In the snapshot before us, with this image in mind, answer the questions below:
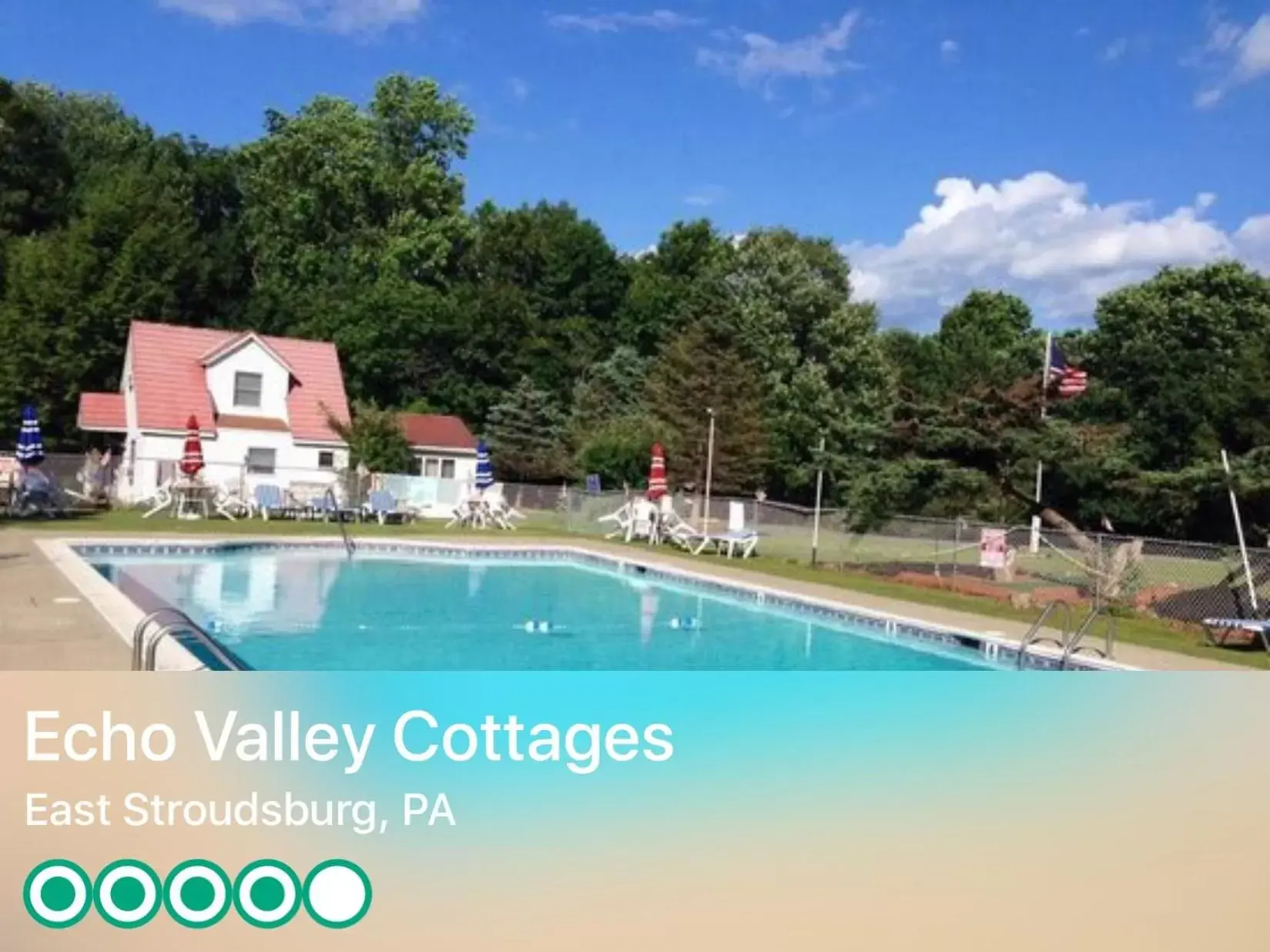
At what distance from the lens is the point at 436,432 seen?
129 feet

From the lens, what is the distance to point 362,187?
57156 millimetres

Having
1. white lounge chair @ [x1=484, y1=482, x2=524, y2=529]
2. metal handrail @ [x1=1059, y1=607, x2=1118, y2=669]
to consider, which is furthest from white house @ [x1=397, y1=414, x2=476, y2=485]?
metal handrail @ [x1=1059, y1=607, x2=1118, y2=669]

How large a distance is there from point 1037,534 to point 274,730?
17.1 meters

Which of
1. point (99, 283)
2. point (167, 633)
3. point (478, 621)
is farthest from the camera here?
point (99, 283)

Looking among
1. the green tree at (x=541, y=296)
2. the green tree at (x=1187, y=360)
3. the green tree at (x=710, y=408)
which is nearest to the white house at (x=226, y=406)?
the green tree at (x=710, y=408)

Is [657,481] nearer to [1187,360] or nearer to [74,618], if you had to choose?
[74,618]

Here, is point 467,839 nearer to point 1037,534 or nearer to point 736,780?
point 736,780

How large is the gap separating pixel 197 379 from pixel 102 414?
9.74 feet

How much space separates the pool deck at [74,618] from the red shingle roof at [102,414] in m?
14.8

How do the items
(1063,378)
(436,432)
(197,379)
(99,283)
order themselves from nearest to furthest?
(1063,378)
(197,379)
(436,432)
(99,283)

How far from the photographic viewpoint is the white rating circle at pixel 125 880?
480cm

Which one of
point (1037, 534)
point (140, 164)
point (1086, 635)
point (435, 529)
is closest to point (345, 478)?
point (435, 529)

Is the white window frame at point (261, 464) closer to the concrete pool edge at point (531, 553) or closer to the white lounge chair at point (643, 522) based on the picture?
the concrete pool edge at point (531, 553)

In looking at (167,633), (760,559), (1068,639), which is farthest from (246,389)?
(167,633)
